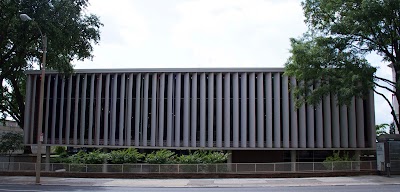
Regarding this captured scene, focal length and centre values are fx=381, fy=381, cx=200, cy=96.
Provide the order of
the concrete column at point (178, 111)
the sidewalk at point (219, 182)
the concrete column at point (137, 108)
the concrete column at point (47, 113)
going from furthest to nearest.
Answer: the concrete column at point (47, 113)
the concrete column at point (137, 108)
the concrete column at point (178, 111)
the sidewalk at point (219, 182)

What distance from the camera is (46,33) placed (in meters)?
26.3

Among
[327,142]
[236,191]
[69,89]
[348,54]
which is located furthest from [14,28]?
[327,142]

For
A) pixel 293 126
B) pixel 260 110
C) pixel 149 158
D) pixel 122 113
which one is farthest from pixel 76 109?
pixel 293 126

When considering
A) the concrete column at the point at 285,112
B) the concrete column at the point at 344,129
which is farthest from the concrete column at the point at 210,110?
the concrete column at the point at 344,129

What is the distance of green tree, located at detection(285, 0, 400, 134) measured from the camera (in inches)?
931

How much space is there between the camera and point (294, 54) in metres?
25.8

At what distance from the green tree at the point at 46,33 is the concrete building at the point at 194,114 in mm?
4634

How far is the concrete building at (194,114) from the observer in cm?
3259

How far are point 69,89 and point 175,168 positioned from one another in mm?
15910

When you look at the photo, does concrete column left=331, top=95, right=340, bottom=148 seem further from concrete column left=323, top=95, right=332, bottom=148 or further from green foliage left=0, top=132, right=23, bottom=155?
green foliage left=0, top=132, right=23, bottom=155

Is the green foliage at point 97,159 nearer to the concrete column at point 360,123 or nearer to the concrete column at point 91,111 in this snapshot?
the concrete column at point 91,111

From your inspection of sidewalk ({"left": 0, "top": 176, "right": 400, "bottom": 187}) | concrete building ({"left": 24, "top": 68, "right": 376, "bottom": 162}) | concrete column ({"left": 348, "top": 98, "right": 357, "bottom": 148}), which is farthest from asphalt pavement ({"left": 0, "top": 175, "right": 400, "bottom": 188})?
concrete building ({"left": 24, "top": 68, "right": 376, "bottom": 162})

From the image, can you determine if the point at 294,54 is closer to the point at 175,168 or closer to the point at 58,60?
the point at 175,168

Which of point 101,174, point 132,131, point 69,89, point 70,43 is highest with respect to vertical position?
point 70,43
